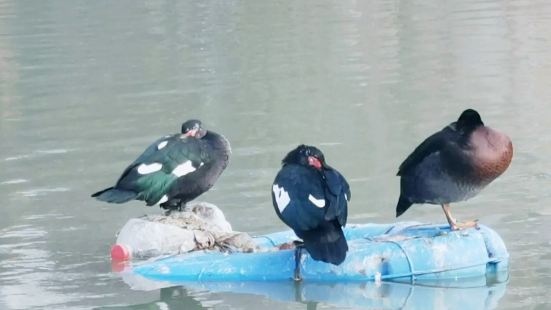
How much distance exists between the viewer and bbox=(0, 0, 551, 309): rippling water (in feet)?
29.0

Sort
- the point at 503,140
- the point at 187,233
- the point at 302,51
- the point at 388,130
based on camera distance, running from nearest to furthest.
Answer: the point at 503,140
the point at 187,233
the point at 388,130
the point at 302,51

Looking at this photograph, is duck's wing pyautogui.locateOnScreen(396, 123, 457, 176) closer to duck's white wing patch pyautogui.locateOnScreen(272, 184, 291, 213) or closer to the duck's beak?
duck's white wing patch pyautogui.locateOnScreen(272, 184, 291, 213)

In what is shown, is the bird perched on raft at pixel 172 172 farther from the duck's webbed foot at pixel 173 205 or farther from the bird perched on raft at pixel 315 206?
the bird perched on raft at pixel 315 206

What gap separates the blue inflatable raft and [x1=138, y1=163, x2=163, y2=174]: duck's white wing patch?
2.61 feet

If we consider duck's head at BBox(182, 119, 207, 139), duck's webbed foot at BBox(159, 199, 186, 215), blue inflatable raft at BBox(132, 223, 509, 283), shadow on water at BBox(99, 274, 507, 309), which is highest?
duck's head at BBox(182, 119, 207, 139)

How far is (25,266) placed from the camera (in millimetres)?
9195

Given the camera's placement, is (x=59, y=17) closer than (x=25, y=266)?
No

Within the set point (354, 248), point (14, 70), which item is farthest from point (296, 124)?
point (14, 70)

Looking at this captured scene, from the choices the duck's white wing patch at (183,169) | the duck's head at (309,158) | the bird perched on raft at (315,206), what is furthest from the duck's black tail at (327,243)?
the duck's white wing patch at (183,169)

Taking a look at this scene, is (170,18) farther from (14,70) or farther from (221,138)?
(221,138)

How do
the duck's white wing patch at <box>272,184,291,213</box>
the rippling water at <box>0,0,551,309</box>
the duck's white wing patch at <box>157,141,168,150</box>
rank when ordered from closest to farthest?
the duck's white wing patch at <box>272,184,291,213</box> < the rippling water at <box>0,0,551,309</box> < the duck's white wing patch at <box>157,141,168,150</box>

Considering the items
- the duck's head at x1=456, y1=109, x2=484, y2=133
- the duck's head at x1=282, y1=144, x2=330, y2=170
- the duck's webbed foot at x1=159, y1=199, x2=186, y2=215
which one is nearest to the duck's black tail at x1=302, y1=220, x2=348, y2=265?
the duck's head at x1=282, y1=144, x2=330, y2=170

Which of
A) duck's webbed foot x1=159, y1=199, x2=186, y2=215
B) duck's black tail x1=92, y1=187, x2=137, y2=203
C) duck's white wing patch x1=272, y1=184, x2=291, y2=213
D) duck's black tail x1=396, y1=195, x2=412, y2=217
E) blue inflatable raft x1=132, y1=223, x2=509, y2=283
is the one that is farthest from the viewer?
duck's webbed foot x1=159, y1=199, x2=186, y2=215

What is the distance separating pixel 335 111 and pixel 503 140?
6.37 meters
